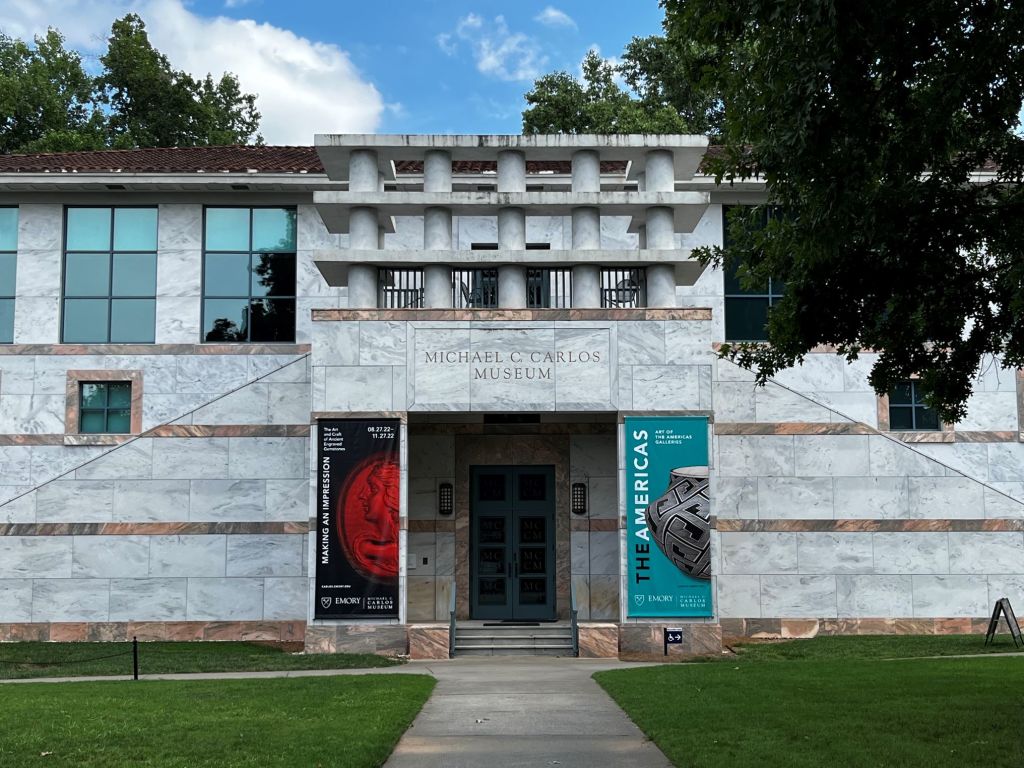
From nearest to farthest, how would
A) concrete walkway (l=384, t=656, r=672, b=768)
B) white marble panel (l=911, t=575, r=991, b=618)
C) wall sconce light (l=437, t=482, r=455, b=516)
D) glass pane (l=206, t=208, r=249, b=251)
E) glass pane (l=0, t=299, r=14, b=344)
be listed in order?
concrete walkway (l=384, t=656, r=672, b=768)
white marble panel (l=911, t=575, r=991, b=618)
wall sconce light (l=437, t=482, r=455, b=516)
glass pane (l=0, t=299, r=14, b=344)
glass pane (l=206, t=208, r=249, b=251)

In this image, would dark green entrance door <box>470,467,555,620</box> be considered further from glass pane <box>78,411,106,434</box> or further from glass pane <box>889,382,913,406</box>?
glass pane <box>78,411,106,434</box>

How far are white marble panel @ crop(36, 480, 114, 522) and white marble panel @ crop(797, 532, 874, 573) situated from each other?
15224 mm

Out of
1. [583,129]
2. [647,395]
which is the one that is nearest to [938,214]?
[647,395]

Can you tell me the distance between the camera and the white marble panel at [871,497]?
25734 millimetres

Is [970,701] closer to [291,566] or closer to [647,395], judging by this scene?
[647,395]

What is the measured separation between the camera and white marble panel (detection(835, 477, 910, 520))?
25.7 m

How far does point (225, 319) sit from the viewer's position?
93.9 ft

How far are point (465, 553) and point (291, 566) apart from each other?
3.91 m

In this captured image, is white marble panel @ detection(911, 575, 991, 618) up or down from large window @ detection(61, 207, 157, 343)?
down

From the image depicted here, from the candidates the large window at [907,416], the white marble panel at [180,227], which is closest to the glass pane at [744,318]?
the large window at [907,416]

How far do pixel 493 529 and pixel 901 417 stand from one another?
33.2ft

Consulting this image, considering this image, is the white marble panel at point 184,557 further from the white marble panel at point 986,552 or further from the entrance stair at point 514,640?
the white marble panel at point 986,552

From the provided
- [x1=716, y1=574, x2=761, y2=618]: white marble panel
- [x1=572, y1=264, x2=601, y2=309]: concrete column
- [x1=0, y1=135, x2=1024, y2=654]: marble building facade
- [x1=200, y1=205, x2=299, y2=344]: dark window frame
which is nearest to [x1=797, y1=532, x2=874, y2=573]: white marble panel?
[x1=0, y1=135, x2=1024, y2=654]: marble building facade

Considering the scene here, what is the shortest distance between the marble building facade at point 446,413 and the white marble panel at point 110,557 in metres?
0.06
